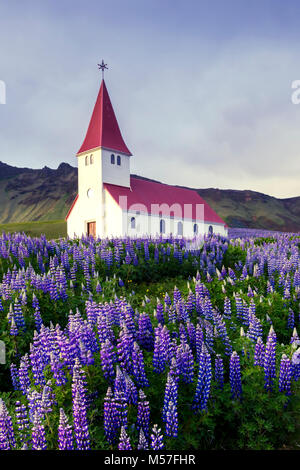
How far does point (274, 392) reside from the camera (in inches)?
170

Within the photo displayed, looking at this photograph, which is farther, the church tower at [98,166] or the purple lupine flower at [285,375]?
the church tower at [98,166]

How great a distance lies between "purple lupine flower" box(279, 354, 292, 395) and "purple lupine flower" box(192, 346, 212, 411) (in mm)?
962

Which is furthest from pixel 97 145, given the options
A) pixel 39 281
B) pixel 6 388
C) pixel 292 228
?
pixel 292 228

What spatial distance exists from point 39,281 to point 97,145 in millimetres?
33856

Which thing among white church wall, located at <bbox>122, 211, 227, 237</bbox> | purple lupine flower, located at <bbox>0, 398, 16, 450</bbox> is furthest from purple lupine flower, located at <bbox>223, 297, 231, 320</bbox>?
white church wall, located at <bbox>122, 211, 227, 237</bbox>

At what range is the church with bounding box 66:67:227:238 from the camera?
124 feet

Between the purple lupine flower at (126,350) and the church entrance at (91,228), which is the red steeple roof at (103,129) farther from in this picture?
the purple lupine flower at (126,350)

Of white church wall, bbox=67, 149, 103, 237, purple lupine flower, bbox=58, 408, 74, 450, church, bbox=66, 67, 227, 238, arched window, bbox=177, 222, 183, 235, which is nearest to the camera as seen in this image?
purple lupine flower, bbox=58, 408, 74, 450

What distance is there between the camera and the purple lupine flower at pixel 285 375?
4.22 m

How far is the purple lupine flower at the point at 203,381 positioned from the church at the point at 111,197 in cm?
3254

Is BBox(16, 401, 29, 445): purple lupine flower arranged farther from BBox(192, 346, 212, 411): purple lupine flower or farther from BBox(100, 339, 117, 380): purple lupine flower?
BBox(192, 346, 212, 411): purple lupine flower

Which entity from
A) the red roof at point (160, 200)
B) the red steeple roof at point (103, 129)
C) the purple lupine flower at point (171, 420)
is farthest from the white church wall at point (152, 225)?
the purple lupine flower at point (171, 420)
